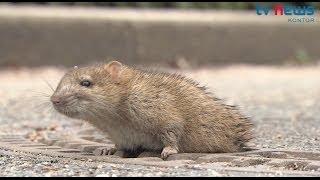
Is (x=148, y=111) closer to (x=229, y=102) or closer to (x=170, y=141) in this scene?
(x=170, y=141)

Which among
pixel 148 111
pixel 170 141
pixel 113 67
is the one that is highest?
pixel 113 67

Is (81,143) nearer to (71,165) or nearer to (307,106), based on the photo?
(71,165)

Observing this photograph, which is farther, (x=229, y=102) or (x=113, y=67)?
(x=229, y=102)

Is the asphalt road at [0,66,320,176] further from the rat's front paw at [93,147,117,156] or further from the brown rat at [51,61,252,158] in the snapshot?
the rat's front paw at [93,147,117,156]

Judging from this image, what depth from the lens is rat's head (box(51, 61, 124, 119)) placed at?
17.8 feet

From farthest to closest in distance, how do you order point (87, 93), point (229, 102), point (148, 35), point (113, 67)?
point (148, 35)
point (229, 102)
point (113, 67)
point (87, 93)

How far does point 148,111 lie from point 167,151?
31 cm

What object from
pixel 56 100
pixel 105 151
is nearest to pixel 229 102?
pixel 105 151

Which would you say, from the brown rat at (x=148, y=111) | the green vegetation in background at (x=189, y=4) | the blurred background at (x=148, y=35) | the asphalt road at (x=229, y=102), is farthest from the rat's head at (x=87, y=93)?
the green vegetation in background at (x=189, y=4)

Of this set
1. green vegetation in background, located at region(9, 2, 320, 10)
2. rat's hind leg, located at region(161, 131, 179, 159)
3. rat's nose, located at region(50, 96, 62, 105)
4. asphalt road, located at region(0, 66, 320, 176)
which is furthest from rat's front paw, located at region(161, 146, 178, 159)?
green vegetation in background, located at region(9, 2, 320, 10)

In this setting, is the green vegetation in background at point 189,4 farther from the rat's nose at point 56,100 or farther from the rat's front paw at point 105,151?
the rat's nose at point 56,100

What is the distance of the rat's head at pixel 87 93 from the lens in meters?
5.43

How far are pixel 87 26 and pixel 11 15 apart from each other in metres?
1.44

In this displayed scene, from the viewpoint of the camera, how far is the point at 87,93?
550 centimetres
